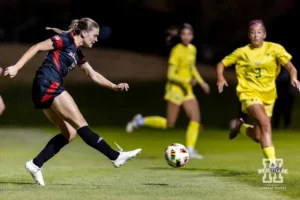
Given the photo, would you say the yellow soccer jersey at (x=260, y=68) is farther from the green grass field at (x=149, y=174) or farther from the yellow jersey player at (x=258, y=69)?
the green grass field at (x=149, y=174)

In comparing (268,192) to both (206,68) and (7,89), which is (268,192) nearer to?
(7,89)

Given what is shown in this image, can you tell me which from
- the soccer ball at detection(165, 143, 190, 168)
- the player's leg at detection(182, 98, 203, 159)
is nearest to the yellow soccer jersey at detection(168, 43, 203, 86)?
the player's leg at detection(182, 98, 203, 159)

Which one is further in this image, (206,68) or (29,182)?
(206,68)

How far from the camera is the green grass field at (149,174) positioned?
10.2m

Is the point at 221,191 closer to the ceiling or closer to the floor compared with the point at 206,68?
closer to the floor

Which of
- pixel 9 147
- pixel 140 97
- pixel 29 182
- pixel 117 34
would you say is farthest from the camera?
pixel 117 34

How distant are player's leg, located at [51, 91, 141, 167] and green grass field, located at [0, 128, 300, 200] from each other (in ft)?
1.20

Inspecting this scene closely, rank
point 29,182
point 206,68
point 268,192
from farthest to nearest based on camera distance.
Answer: point 206,68
point 29,182
point 268,192

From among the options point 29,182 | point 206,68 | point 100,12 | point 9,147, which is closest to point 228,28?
point 206,68

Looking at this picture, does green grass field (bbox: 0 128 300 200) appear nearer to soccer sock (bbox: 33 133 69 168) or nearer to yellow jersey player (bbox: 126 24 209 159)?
soccer sock (bbox: 33 133 69 168)

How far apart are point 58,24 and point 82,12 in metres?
1.28

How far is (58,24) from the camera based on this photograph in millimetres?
43125

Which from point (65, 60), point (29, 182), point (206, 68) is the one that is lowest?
point (29, 182)

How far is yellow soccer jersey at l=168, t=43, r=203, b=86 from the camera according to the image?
→ 15.8 meters
